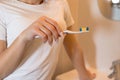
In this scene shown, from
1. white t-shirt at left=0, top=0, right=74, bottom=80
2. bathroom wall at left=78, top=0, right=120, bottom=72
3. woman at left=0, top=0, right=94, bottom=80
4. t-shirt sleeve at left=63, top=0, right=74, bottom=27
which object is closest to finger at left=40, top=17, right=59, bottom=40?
woman at left=0, top=0, right=94, bottom=80

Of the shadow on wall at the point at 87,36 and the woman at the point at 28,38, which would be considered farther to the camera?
the shadow on wall at the point at 87,36

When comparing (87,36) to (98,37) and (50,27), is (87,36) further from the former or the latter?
(50,27)

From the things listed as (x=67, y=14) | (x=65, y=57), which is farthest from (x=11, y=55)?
(x=65, y=57)

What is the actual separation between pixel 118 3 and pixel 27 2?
50 centimetres

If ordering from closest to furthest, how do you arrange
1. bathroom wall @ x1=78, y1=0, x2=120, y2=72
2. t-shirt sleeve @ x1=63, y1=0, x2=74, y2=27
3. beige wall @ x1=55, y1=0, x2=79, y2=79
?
t-shirt sleeve @ x1=63, y1=0, x2=74, y2=27 → bathroom wall @ x1=78, y1=0, x2=120, y2=72 → beige wall @ x1=55, y1=0, x2=79, y2=79

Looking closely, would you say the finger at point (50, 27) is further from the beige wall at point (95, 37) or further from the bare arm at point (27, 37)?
the beige wall at point (95, 37)

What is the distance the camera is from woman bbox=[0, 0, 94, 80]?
0.65 meters

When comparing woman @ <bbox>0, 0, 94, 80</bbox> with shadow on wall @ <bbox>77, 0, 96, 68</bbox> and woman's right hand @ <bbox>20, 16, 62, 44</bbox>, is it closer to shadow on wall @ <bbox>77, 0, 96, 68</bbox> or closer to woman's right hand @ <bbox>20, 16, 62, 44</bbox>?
woman's right hand @ <bbox>20, 16, 62, 44</bbox>

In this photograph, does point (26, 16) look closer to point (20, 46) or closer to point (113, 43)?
point (20, 46)

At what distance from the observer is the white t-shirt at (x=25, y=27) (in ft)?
2.48

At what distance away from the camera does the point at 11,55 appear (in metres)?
0.66

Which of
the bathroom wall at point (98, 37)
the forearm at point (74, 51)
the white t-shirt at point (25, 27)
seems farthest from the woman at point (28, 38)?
the bathroom wall at point (98, 37)

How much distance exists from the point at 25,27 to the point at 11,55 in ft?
0.45

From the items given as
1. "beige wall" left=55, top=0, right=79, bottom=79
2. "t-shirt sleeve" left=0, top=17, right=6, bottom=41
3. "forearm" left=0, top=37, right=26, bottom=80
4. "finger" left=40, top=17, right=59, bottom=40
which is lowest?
"beige wall" left=55, top=0, right=79, bottom=79
